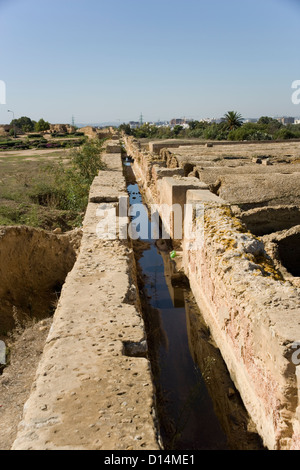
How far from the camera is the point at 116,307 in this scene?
3295 mm

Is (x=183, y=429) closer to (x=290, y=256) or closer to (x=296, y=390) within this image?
(x=296, y=390)

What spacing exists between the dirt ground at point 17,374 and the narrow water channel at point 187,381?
136cm

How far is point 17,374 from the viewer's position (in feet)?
12.7

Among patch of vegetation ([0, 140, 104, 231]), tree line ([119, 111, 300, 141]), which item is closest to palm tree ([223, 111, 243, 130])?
tree line ([119, 111, 300, 141])

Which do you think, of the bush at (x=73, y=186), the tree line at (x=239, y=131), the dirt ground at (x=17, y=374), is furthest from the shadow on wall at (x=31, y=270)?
the tree line at (x=239, y=131)

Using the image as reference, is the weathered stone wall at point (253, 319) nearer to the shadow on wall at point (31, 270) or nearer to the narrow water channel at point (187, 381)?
the narrow water channel at point (187, 381)

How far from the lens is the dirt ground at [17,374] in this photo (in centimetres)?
308

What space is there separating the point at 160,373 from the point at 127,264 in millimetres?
1397

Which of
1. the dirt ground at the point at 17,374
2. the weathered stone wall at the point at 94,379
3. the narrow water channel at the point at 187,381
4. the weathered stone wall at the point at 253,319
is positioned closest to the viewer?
the weathered stone wall at the point at 94,379

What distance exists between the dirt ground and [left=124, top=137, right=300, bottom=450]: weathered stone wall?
2.17m

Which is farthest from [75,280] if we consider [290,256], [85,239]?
[290,256]

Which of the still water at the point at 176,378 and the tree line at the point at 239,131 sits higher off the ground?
the tree line at the point at 239,131

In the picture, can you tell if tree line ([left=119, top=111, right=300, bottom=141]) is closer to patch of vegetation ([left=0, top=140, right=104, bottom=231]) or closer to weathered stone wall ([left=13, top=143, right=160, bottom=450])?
patch of vegetation ([left=0, top=140, right=104, bottom=231])

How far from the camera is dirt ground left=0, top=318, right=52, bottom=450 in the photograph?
3080 millimetres
